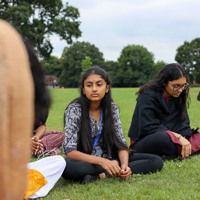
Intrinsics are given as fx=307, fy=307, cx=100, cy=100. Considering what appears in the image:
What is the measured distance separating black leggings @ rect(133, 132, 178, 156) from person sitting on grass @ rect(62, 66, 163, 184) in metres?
0.58

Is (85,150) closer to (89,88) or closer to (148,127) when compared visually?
(89,88)

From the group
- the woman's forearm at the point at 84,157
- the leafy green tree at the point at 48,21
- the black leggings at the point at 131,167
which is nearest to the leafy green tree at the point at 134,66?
the leafy green tree at the point at 48,21

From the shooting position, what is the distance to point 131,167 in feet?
13.3

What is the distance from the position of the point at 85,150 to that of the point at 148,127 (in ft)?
4.52

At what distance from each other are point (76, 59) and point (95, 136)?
69.8 metres

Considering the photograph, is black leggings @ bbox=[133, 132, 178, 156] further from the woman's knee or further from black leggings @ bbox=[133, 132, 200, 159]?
the woman's knee

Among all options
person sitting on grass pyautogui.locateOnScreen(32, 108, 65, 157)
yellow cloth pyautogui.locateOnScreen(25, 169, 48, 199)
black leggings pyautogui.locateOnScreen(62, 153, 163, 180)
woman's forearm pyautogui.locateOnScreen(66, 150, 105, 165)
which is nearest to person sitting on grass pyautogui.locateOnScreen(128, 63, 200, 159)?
black leggings pyautogui.locateOnScreen(62, 153, 163, 180)

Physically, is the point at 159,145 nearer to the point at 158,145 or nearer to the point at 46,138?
the point at 158,145

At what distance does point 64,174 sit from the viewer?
374cm

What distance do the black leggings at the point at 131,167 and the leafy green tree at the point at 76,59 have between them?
66.8 metres

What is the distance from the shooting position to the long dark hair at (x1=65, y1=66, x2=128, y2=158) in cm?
400

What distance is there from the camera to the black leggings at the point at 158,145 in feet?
15.6

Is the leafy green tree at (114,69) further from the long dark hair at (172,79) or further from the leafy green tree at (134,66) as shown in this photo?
the long dark hair at (172,79)

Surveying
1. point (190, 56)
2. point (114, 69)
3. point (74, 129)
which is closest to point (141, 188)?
point (74, 129)
